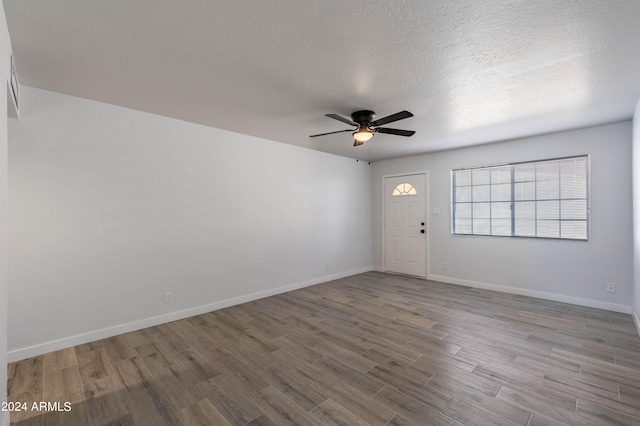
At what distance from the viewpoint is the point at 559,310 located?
371 centimetres

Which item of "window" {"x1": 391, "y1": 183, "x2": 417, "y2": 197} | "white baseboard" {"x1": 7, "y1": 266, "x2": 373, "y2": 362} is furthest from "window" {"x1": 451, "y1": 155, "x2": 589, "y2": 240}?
"white baseboard" {"x1": 7, "y1": 266, "x2": 373, "y2": 362}

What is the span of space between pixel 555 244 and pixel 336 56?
4.27 m

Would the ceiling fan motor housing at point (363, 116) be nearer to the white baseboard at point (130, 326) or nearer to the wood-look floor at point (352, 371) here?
the wood-look floor at point (352, 371)

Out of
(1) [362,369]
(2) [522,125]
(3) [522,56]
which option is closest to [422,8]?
(3) [522,56]

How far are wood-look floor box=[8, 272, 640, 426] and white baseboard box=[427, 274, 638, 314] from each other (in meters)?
0.20

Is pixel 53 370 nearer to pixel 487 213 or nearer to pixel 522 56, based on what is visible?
pixel 522 56

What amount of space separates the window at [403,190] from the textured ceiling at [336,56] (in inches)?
95.3

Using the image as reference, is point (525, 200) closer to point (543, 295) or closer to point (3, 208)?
point (543, 295)

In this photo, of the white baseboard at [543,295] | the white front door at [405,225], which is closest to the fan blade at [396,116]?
the white front door at [405,225]

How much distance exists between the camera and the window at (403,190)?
576 cm

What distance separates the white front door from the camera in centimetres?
562

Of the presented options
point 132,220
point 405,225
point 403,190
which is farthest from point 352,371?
point 403,190

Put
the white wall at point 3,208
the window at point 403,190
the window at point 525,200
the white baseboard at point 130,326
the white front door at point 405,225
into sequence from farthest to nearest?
the window at point 403,190 → the white front door at point 405,225 → the window at point 525,200 → the white baseboard at point 130,326 → the white wall at point 3,208

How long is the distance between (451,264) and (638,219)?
8.45 ft
